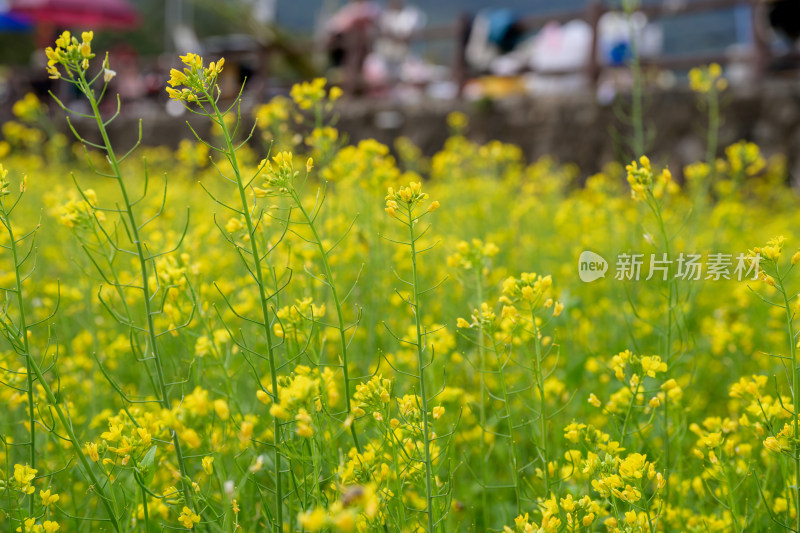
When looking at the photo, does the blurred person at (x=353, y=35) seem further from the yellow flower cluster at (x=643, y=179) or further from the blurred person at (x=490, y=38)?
the yellow flower cluster at (x=643, y=179)

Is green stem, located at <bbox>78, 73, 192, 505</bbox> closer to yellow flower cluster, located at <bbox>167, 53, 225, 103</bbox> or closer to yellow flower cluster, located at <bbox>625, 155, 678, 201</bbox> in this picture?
yellow flower cluster, located at <bbox>167, 53, 225, 103</bbox>

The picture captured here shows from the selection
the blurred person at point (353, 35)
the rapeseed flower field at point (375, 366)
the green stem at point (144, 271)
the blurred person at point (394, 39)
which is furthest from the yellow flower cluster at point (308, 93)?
the blurred person at point (353, 35)

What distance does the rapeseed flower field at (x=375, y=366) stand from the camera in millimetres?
1202

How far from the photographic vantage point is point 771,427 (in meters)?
1.34

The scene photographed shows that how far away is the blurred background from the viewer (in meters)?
6.13

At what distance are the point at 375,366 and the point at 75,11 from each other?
11.9m

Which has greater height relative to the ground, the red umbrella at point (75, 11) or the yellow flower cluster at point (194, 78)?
the red umbrella at point (75, 11)

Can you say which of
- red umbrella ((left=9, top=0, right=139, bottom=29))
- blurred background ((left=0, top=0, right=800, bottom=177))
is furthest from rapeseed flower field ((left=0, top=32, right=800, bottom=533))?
red umbrella ((left=9, top=0, right=139, bottom=29))

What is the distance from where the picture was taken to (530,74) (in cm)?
743

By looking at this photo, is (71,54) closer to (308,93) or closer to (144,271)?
(144,271)

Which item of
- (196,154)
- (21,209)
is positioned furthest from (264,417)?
(21,209)

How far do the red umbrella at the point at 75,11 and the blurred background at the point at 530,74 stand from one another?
0.08ft

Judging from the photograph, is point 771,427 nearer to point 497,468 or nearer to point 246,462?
point 497,468

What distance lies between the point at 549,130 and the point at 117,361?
220 inches
